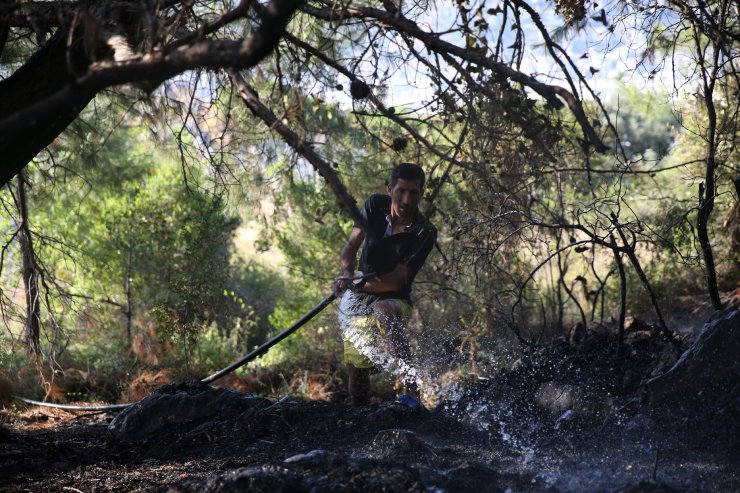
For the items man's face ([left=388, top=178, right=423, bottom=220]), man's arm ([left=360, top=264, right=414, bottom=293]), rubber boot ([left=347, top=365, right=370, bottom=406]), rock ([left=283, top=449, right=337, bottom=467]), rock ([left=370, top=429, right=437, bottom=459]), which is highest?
man's face ([left=388, top=178, right=423, bottom=220])

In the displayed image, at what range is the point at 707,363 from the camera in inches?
165

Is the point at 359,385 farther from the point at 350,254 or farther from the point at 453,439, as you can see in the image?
the point at 453,439

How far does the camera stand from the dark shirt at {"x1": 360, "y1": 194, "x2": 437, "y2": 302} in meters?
4.99

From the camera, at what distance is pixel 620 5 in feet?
15.7

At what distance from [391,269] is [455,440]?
1.24 m

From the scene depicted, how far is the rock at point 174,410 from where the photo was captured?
5.07 metres

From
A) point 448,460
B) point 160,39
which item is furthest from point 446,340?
point 160,39

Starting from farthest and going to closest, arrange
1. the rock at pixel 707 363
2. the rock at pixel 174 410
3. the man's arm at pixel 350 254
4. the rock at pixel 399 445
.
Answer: the man's arm at pixel 350 254 → the rock at pixel 174 410 → the rock at pixel 707 363 → the rock at pixel 399 445

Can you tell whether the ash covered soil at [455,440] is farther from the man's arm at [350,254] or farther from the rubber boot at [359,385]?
the man's arm at [350,254]

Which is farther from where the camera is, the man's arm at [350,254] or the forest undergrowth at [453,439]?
the man's arm at [350,254]

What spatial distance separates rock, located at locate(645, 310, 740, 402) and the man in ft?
4.90

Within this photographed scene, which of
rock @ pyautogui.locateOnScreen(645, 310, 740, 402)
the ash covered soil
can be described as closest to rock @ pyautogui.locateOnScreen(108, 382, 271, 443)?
the ash covered soil

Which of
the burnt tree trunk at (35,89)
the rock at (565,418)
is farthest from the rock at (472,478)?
the burnt tree trunk at (35,89)

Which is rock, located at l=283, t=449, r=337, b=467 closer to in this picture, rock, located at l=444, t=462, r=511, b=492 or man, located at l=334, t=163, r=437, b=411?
rock, located at l=444, t=462, r=511, b=492
